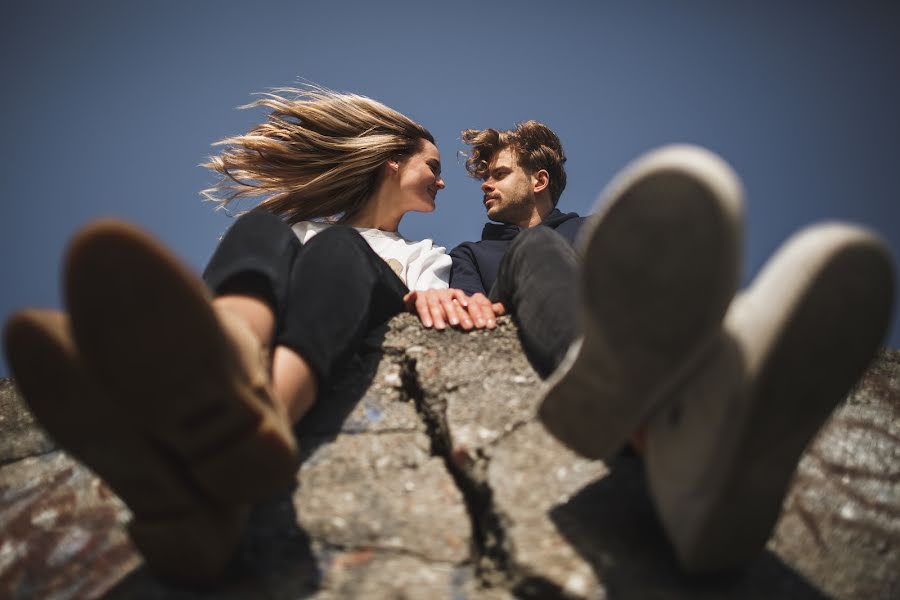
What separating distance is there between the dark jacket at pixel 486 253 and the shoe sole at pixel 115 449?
1.68 m

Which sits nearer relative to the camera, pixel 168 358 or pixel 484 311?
pixel 168 358

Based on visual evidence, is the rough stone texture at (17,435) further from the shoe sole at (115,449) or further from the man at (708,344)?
the man at (708,344)

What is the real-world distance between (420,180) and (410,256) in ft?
1.87

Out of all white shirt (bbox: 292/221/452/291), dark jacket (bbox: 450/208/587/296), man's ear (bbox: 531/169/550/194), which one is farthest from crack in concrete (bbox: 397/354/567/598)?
man's ear (bbox: 531/169/550/194)

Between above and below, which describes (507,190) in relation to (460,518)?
above

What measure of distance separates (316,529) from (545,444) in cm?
49

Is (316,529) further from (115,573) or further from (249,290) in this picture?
(249,290)

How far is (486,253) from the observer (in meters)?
2.77

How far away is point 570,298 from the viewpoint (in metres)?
1.23

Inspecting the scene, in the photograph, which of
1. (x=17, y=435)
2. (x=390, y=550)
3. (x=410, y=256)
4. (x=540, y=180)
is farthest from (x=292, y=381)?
(x=540, y=180)

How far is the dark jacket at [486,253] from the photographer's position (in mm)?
2527

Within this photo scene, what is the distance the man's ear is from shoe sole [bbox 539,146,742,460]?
2.86 meters

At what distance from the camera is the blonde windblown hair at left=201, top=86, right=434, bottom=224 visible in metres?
2.69

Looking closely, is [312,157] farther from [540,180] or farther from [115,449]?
[115,449]
